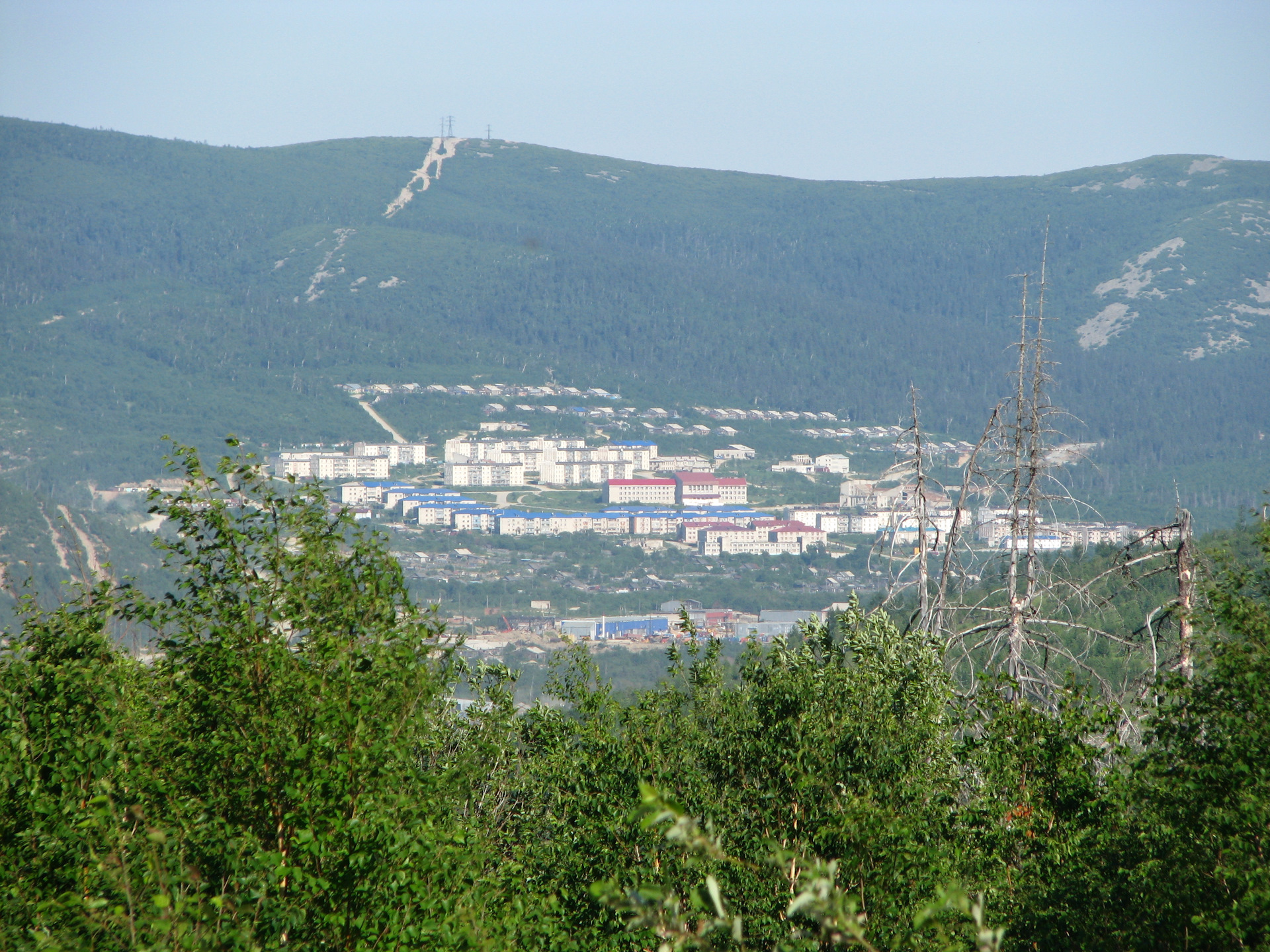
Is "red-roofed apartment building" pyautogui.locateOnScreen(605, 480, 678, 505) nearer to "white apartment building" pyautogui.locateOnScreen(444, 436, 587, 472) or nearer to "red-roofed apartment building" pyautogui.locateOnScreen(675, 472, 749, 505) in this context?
"red-roofed apartment building" pyautogui.locateOnScreen(675, 472, 749, 505)

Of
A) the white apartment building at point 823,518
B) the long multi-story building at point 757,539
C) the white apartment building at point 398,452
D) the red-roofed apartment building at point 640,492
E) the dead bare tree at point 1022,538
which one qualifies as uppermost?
the dead bare tree at point 1022,538

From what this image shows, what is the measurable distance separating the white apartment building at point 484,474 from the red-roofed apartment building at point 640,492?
437 inches

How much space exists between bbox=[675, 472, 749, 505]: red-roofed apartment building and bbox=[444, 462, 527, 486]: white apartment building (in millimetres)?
19598

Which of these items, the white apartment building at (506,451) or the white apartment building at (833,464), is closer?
the white apartment building at (506,451)

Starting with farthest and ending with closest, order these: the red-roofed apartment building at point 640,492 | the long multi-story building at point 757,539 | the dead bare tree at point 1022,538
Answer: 1. the red-roofed apartment building at point 640,492
2. the long multi-story building at point 757,539
3. the dead bare tree at point 1022,538

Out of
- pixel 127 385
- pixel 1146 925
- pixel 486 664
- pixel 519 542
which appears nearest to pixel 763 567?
pixel 519 542

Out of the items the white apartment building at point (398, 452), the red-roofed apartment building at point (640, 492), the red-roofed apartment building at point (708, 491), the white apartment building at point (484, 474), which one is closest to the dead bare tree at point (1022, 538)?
the red-roofed apartment building at point (640, 492)

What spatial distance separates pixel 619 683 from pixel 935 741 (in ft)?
204

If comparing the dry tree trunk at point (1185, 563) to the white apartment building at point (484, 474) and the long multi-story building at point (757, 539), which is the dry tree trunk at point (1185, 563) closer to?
the long multi-story building at point (757, 539)

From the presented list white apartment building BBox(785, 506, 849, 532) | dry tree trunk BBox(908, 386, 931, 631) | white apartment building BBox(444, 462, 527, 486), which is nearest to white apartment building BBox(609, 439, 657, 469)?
white apartment building BBox(444, 462, 527, 486)

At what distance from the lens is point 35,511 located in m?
85.6

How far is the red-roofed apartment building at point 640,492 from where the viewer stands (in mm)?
146875

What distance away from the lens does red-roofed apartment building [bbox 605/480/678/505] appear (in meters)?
147

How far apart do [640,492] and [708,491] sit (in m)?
8.49
